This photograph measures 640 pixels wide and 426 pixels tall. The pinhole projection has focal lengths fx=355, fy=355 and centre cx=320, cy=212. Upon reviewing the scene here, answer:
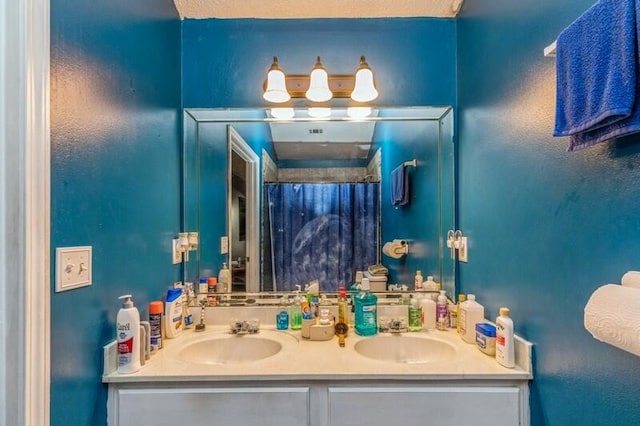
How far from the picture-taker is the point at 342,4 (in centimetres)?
162

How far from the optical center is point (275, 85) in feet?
5.15

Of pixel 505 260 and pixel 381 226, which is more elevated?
pixel 381 226

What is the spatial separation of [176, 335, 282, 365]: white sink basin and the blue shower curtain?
31cm

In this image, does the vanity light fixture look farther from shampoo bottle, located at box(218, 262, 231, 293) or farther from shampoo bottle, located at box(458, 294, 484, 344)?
shampoo bottle, located at box(458, 294, 484, 344)

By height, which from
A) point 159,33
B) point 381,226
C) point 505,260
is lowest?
point 505,260

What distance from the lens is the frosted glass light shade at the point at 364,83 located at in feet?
5.18

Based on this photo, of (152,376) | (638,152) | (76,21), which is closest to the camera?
Answer: (638,152)

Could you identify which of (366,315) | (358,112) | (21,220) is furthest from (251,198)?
(21,220)

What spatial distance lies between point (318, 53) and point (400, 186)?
2.48 ft

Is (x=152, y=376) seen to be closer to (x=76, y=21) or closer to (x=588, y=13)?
(x=76, y=21)

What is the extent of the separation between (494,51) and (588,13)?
62cm

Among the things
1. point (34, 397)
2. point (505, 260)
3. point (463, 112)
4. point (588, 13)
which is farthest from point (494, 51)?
point (34, 397)

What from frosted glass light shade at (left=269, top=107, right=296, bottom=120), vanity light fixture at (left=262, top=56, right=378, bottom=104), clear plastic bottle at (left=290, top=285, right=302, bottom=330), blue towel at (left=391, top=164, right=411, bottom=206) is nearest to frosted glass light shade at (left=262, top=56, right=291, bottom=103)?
vanity light fixture at (left=262, top=56, right=378, bottom=104)

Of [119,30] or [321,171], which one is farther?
[321,171]
